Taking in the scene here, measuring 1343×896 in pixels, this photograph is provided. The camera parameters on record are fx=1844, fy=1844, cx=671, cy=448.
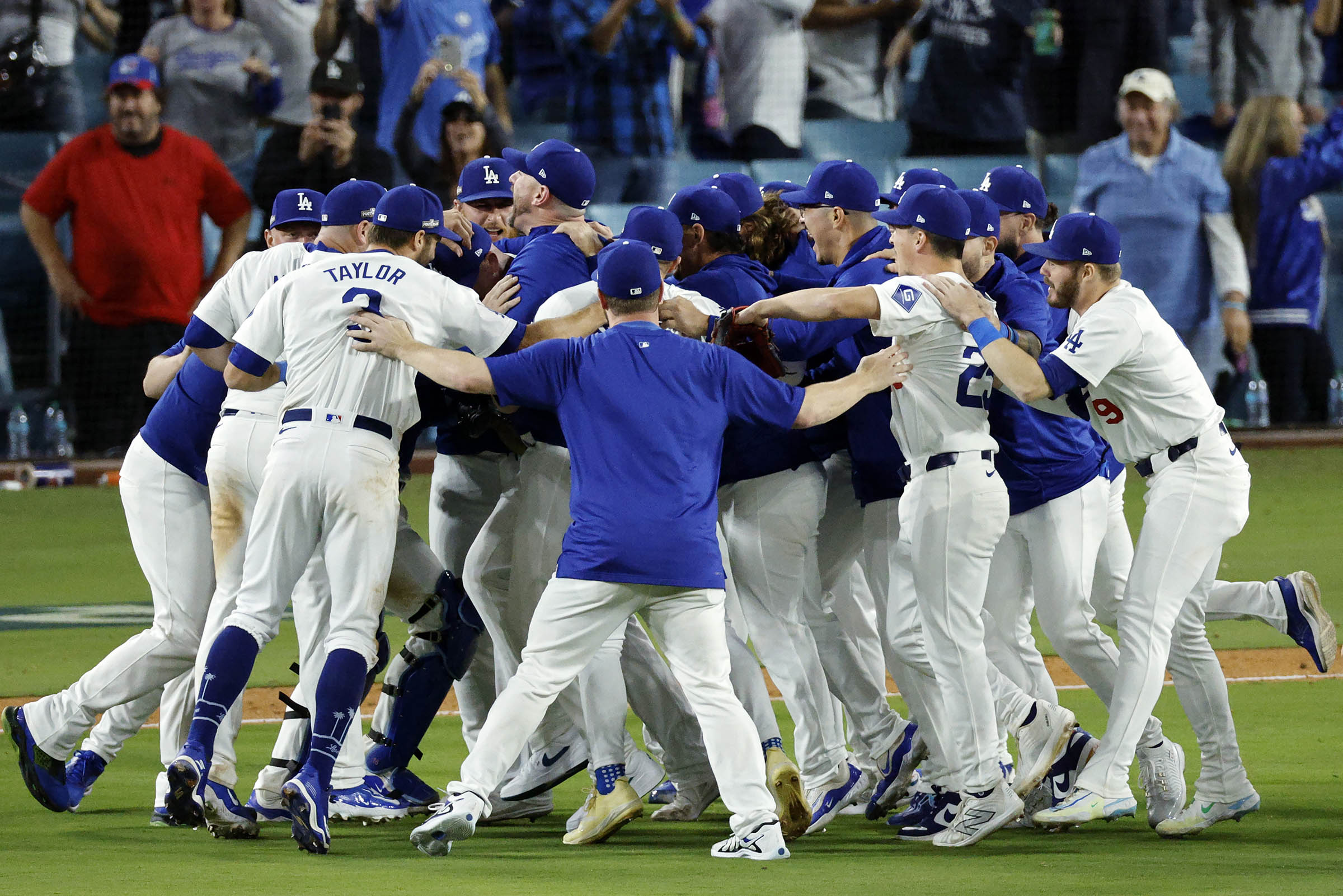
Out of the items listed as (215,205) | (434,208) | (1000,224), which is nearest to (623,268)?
(434,208)

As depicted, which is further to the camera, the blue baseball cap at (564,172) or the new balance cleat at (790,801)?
the blue baseball cap at (564,172)

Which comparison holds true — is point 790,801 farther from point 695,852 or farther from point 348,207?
point 348,207

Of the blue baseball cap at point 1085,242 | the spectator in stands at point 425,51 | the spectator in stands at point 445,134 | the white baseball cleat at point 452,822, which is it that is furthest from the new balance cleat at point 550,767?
the spectator in stands at point 425,51

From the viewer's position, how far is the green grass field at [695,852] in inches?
172

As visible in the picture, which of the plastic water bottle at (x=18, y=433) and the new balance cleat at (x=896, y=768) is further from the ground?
the new balance cleat at (x=896, y=768)

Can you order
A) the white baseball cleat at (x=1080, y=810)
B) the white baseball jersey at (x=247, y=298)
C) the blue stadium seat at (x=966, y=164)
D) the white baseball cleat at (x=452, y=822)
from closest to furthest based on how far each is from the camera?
the white baseball cleat at (x=452, y=822) < the white baseball cleat at (x=1080, y=810) < the white baseball jersey at (x=247, y=298) < the blue stadium seat at (x=966, y=164)

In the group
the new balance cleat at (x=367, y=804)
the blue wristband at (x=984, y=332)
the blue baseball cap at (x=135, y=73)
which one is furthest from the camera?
the blue baseball cap at (x=135, y=73)

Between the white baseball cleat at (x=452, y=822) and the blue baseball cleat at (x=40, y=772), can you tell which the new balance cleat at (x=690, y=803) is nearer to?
the white baseball cleat at (x=452, y=822)

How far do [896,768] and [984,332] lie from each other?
4.88ft

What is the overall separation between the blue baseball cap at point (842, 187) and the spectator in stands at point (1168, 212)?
31.0 ft

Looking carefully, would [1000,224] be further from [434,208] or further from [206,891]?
[206,891]

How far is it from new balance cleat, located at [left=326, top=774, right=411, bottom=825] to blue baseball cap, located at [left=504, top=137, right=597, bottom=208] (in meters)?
1.90

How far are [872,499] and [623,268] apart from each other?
4.17 ft

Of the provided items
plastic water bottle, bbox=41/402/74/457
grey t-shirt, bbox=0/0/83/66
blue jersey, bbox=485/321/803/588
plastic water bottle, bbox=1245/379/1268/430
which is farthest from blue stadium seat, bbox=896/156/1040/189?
Result: blue jersey, bbox=485/321/803/588
